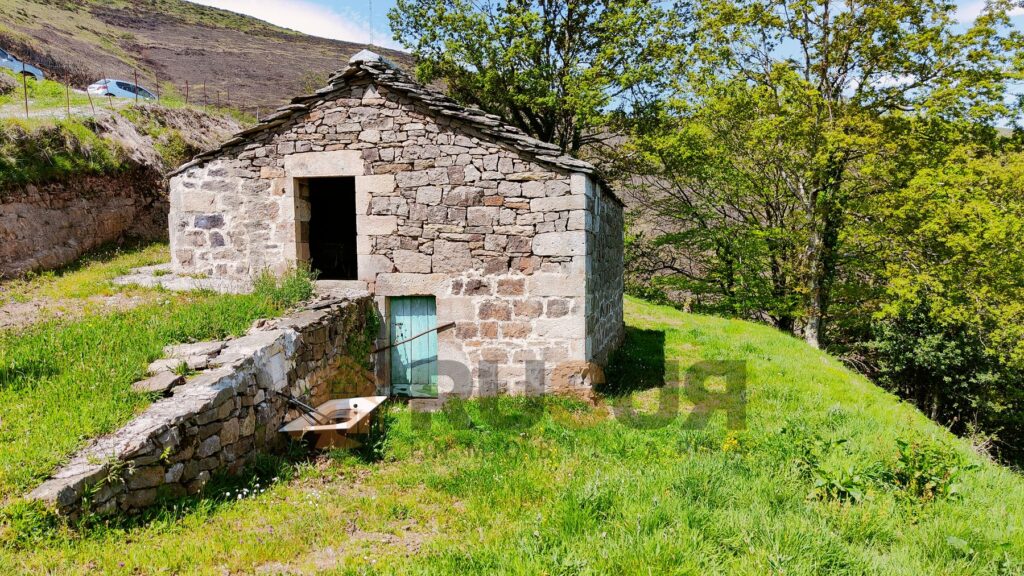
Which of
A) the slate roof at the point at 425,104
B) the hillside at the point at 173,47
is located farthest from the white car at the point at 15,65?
the slate roof at the point at 425,104

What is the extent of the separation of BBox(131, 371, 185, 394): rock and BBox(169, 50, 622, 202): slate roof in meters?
4.42

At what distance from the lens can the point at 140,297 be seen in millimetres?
7633

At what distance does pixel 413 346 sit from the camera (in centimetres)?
797

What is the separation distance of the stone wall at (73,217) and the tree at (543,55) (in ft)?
32.0

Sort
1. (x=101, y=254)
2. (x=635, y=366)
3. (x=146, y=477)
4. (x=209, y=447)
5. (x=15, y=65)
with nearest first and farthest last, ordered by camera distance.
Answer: (x=146, y=477)
(x=209, y=447)
(x=635, y=366)
(x=101, y=254)
(x=15, y=65)

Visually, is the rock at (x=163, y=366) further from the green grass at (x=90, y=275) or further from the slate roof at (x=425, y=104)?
the green grass at (x=90, y=275)

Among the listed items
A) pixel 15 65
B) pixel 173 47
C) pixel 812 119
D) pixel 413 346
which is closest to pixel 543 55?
pixel 812 119

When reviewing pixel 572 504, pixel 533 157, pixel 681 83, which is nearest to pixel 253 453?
pixel 572 504

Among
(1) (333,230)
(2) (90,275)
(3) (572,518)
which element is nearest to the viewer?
(3) (572,518)

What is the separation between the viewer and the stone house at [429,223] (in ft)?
23.9

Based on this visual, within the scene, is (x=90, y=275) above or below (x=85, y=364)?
above

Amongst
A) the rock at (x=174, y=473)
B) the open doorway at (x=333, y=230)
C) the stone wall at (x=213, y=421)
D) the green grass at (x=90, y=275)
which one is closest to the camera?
the stone wall at (x=213, y=421)

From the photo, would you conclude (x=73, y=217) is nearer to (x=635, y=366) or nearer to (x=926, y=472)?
(x=635, y=366)

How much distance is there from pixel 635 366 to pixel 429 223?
445 centimetres
